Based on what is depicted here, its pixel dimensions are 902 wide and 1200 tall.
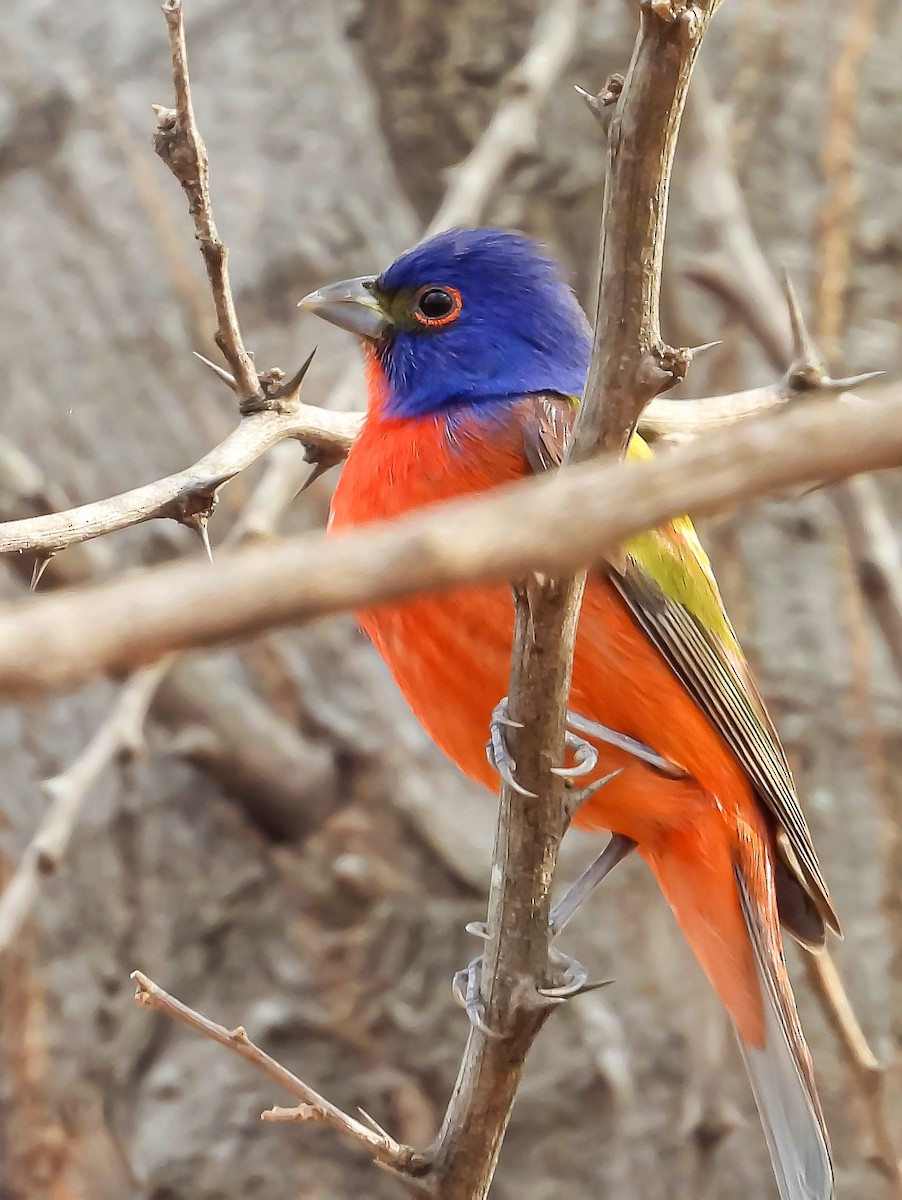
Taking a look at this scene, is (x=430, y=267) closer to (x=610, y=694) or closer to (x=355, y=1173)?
(x=610, y=694)

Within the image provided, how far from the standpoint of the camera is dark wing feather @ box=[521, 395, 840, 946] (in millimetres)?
2701

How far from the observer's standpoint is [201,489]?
2018mm

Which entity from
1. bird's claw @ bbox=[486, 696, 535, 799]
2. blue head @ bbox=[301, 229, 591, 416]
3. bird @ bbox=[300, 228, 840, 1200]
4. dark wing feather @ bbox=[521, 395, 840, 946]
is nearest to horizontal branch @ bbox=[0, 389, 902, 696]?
bird's claw @ bbox=[486, 696, 535, 799]

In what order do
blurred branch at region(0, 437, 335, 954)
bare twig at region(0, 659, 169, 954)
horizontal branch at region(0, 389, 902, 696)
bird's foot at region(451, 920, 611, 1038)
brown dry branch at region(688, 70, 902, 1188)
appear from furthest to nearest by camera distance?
blurred branch at region(0, 437, 335, 954) → brown dry branch at region(688, 70, 902, 1188) → bare twig at region(0, 659, 169, 954) → bird's foot at region(451, 920, 611, 1038) → horizontal branch at region(0, 389, 902, 696)

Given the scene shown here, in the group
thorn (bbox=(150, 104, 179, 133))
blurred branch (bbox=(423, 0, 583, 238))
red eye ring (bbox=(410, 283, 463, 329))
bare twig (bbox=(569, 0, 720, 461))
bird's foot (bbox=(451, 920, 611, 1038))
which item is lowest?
bird's foot (bbox=(451, 920, 611, 1038))

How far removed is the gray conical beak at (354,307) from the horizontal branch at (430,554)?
279 centimetres

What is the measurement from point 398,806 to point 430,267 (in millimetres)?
1493

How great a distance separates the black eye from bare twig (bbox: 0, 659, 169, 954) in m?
1.07

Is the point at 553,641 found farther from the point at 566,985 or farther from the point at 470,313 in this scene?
the point at 470,313

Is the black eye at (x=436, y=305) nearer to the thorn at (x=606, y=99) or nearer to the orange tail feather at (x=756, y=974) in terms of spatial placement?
the orange tail feather at (x=756, y=974)

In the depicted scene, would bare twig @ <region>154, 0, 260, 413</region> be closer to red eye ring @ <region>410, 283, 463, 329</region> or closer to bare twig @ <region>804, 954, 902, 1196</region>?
red eye ring @ <region>410, 283, 463, 329</region>

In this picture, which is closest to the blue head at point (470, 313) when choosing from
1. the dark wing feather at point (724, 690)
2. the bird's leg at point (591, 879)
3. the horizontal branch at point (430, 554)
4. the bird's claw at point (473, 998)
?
the dark wing feather at point (724, 690)

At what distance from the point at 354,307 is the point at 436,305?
0.20 meters

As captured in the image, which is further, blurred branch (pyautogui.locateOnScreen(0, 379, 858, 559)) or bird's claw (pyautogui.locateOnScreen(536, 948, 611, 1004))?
bird's claw (pyautogui.locateOnScreen(536, 948, 611, 1004))
